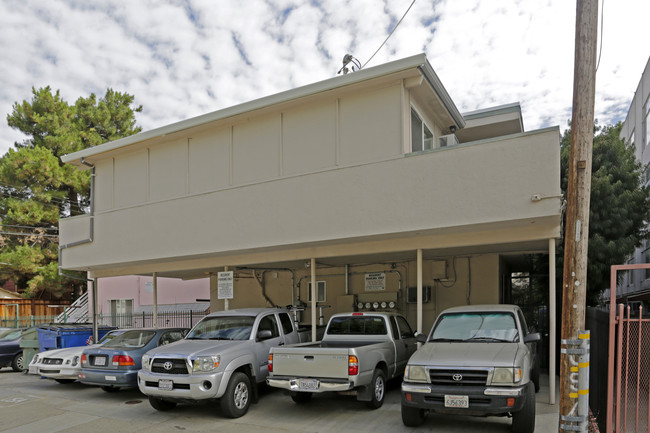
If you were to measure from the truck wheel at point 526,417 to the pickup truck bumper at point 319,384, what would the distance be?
2.44 m

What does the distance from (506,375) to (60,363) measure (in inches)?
395

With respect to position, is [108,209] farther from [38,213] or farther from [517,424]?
[38,213]

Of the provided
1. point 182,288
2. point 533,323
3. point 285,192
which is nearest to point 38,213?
point 182,288

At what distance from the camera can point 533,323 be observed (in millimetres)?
15062

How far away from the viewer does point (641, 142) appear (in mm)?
24766

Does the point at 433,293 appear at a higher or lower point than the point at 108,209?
lower

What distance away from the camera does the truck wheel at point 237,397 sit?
854cm

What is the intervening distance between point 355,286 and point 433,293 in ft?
8.08

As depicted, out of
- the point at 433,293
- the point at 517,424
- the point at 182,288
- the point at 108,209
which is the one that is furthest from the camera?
the point at 182,288

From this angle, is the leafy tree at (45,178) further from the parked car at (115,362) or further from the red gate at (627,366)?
the red gate at (627,366)

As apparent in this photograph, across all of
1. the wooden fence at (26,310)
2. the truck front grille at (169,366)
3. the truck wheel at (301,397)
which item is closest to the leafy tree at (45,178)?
the wooden fence at (26,310)

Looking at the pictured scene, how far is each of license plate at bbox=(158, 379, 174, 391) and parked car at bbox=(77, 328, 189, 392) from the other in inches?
82.1

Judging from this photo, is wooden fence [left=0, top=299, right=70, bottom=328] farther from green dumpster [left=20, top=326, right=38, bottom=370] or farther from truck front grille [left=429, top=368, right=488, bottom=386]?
truck front grille [left=429, top=368, right=488, bottom=386]

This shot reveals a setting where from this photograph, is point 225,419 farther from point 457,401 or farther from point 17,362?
point 17,362
